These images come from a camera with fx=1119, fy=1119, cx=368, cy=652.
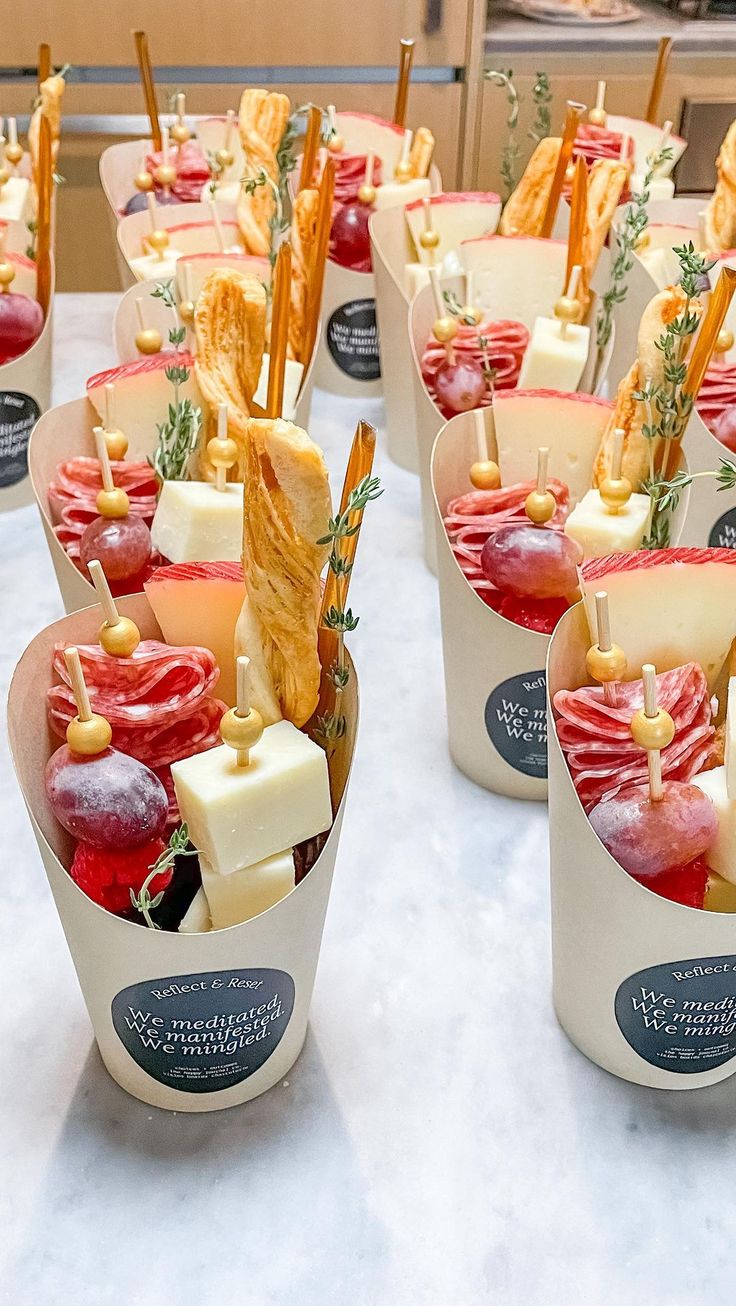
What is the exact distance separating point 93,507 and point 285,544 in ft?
1.49

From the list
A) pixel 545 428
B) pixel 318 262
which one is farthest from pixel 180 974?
pixel 318 262

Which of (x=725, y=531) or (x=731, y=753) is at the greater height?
(x=731, y=753)

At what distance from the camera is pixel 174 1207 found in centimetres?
73

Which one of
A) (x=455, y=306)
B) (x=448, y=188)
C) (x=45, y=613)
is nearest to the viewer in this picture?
(x=45, y=613)

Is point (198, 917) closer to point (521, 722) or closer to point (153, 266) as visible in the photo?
point (521, 722)

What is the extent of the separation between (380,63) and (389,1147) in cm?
248

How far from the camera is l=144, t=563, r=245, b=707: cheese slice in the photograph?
0.80 meters

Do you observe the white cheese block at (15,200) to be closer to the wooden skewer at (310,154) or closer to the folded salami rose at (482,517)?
the wooden skewer at (310,154)

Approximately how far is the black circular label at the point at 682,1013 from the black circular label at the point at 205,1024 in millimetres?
232

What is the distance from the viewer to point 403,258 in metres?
1.61

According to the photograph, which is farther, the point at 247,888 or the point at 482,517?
the point at 482,517

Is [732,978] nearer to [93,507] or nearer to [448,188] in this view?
[93,507]

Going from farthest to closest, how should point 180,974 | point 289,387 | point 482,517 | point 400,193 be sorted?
point 400,193
point 289,387
point 482,517
point 180,974

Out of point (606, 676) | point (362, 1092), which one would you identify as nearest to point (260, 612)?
point (606, 676)
